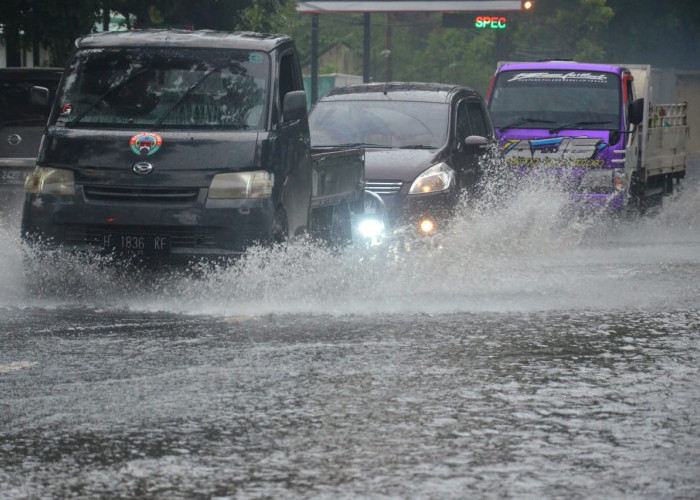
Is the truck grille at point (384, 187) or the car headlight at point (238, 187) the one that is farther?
the truck grille at point (384, 187)

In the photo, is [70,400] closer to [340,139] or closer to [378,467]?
[378,467]

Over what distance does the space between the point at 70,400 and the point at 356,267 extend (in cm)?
479

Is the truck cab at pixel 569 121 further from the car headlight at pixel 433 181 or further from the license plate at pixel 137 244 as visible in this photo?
the license plate at pixel 137 244

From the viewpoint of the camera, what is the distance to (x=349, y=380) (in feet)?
25.2

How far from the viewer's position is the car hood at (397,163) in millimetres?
15008

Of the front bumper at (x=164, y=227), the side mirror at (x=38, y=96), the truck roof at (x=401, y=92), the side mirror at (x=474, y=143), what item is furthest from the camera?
the truck roof at (x=401, y=92)

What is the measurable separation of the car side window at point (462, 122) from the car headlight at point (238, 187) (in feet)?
18.1

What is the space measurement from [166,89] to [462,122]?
18.5 ft

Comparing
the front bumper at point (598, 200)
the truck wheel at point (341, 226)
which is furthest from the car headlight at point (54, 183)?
the front bumper at point (598, 200)

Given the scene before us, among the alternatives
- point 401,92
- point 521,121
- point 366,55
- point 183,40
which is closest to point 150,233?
point 183,40

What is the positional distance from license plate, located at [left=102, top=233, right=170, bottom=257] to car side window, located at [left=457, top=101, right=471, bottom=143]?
5876 mm

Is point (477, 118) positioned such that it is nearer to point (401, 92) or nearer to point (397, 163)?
point (401, 92)

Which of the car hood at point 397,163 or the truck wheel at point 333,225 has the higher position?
the car hood at point 397,163

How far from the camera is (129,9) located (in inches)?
927
